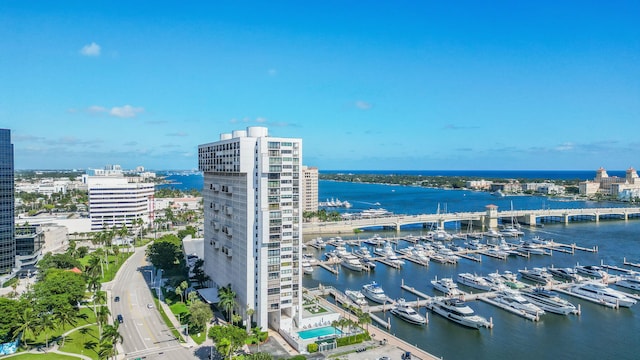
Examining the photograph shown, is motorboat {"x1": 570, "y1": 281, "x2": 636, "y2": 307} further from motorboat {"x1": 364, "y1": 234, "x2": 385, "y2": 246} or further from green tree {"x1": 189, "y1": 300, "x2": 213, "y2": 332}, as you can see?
green tree {"x1": 189, "y1": 300, "x2": 213, "y2": 332}

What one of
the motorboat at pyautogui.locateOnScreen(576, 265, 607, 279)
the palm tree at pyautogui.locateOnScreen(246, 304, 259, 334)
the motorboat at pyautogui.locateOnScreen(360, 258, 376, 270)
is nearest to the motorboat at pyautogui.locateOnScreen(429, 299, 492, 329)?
the motorboat at pyautogui.locateOnScreen(360, 258, 376, 270)

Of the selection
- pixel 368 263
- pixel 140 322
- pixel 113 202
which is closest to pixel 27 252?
pixel 140 322

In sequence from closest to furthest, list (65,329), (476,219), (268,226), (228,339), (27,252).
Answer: (228,339) → (268,226) → (65,329) → (27,252) → (476,219)

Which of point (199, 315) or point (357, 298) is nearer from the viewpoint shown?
point (199, 315)

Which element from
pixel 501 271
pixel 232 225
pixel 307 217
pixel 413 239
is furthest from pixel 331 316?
pixel 307 217

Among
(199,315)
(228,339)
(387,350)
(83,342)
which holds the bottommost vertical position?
(387,350)

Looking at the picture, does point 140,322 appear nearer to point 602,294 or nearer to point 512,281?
point 512,281
